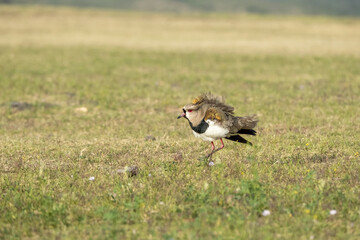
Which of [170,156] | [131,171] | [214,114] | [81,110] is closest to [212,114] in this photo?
[214,114]

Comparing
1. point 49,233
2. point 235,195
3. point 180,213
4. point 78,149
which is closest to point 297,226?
point 235,195

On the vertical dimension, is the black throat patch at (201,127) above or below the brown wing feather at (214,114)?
below

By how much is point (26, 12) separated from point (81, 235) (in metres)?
67.0

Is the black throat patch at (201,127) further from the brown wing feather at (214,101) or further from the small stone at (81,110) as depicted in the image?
the small stone at (81,110)

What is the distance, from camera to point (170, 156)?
8766 mm

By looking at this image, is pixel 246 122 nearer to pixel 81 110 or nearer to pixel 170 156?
pixel 170 156

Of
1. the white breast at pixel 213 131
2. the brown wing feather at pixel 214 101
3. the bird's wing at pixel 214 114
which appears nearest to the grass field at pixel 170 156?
the white breast at pixel 213 131

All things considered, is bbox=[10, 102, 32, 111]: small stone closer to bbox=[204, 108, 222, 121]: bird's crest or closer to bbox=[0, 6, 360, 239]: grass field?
bbox=[0, 6, 360, 239]: grass field

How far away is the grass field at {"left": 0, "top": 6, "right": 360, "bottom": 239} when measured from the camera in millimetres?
5887

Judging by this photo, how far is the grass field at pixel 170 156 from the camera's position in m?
5.89

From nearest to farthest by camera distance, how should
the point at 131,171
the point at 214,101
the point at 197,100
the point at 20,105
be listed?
the point at 131,171, the point at 197,100, the point at 214,101, the point at 20,105

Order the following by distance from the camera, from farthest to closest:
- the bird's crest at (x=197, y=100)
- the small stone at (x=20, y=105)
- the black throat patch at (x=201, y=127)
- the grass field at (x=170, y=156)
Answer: the small stone at (x=20, y=105) → the bird's crest at (x=197, y=100) → the black throat patch at (x=201, y=127) → the grass field at (x=170, y=156)

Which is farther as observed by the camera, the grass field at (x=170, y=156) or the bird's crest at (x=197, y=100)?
the bird's crest at (x=197, y=100)

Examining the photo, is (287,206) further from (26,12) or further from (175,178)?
(26,12)
